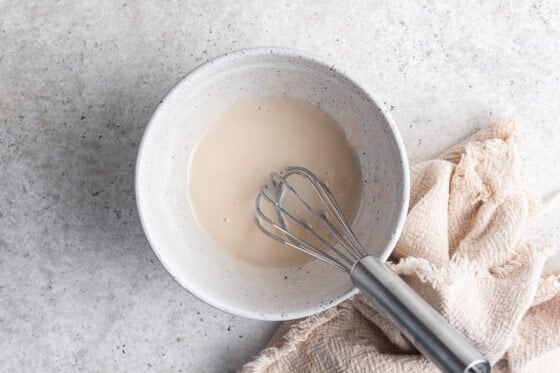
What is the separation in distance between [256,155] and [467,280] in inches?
12.9

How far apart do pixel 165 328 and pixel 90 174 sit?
25cm

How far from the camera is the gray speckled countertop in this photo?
93 cm

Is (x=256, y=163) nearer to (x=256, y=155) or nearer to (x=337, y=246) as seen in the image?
(x=256, y=155)

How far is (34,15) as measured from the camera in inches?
36.2

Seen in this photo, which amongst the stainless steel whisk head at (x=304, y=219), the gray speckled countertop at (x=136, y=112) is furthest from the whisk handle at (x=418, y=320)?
the gray speckled countertop at (x=136, y=112)

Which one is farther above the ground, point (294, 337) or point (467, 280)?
point (467, 280)

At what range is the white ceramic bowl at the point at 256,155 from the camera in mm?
793

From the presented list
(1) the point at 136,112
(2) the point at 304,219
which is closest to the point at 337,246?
(2) the point at 304,219

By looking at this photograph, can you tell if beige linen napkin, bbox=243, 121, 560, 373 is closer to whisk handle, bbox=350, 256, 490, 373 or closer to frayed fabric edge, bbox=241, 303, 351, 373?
frayed fabric edge, bbox=241, 303, 351, 373

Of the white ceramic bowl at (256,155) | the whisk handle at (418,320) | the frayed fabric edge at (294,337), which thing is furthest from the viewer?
the frayed fabric edge at (294,337)

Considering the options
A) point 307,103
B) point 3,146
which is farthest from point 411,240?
point 3,146

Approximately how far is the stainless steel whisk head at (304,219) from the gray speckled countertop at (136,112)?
0.55 ft

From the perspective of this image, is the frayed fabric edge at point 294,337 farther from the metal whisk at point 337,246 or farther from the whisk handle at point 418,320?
the whisk handle at point 418,320

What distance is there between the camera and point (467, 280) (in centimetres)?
88
